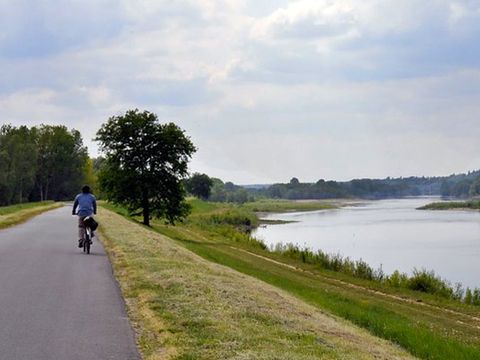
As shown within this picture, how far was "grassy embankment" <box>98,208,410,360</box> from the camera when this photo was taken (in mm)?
7938

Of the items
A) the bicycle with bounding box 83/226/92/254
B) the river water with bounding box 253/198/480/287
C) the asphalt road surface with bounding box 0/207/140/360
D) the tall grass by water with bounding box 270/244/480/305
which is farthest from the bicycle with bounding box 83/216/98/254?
the river water with bounding box 253/198/480/287

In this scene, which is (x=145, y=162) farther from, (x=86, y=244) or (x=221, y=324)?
(x=221, y=324)

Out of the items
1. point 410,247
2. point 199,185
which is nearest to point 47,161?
point 199,185

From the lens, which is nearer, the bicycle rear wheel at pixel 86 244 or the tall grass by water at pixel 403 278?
the bicycle rear wheel at pixel 86 244

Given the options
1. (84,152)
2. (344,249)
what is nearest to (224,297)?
(344,249)

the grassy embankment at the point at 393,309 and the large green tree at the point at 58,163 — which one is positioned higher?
the large green tree at the point at 58,163

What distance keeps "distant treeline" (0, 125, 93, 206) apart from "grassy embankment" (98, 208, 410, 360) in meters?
86.3

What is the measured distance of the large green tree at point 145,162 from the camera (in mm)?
48781

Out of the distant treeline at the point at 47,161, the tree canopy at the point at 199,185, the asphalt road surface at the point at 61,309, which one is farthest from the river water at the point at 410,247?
the tree canopy at the point at 199,185

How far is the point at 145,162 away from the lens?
49500 mm

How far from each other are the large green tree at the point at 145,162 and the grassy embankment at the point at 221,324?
34.3m

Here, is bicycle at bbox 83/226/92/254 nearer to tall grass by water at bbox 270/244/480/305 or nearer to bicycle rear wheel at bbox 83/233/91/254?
bicycle rear wheel at bbox 83/233/91/254

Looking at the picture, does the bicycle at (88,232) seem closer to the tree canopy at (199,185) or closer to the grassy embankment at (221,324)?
the grassy embankment at (221,324)

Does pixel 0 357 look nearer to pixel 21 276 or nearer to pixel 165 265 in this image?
pixel 21 276
